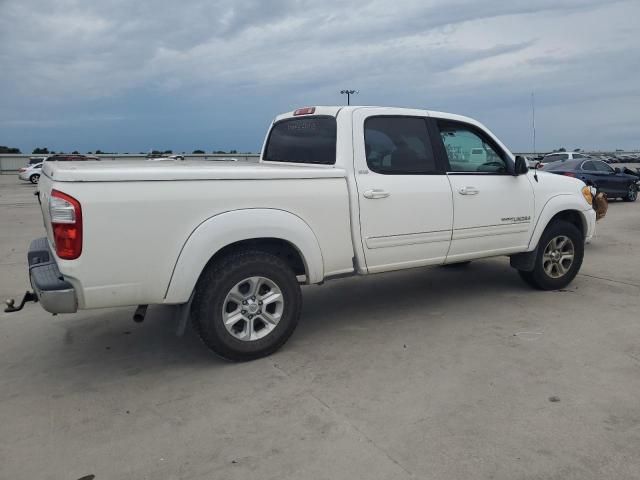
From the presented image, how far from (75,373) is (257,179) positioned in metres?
1.97

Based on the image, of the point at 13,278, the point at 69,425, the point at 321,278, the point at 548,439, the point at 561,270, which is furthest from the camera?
the point at 13,278

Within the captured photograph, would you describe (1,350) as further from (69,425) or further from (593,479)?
(593,479)

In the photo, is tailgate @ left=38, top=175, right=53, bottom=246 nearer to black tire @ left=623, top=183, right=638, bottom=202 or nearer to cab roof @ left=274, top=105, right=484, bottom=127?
cab roof @ left=274, top=105, right=484, bottom=127

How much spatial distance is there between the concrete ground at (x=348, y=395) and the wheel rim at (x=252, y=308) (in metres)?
0.25

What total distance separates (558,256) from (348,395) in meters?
3.52

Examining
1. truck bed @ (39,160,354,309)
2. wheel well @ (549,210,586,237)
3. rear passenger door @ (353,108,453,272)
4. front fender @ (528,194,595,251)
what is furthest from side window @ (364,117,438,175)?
wheel well @ (549,210,586,237)

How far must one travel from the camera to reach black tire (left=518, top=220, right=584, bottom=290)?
589 centimetres

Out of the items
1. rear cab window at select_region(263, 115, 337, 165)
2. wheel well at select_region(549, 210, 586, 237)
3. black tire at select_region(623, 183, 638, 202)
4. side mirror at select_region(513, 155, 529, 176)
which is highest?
rear cab window at select_region(263, 115, 337, 165)

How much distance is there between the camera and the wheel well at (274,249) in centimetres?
409

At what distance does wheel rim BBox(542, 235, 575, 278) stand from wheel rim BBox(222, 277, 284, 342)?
3227 millimetres

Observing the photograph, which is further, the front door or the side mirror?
the side mirror

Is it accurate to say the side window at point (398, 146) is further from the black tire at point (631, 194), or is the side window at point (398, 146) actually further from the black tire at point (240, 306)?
the black tire at point (631, 194)

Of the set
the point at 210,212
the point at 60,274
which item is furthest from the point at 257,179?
the point at 60,274

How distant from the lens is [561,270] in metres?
6.11
